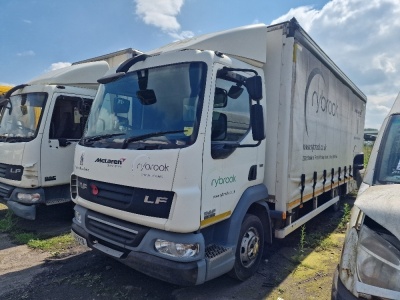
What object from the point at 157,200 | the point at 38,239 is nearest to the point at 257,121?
the point at 157,200

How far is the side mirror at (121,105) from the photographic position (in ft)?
11.2

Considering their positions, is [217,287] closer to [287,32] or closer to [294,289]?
[294,289]

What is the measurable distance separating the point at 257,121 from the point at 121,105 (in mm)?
1606

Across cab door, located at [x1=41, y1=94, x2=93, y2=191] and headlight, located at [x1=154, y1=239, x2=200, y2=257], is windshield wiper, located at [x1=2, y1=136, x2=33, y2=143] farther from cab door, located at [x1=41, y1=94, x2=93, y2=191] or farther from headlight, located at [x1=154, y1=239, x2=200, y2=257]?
headlight, located at [x1=154, y1=239, x2=200, y2=257]

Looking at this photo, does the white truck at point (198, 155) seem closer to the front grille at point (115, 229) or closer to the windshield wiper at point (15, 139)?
the front grille at point (115, 229)

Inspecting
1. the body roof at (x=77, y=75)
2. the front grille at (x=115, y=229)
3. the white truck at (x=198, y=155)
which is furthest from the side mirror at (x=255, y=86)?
the body roof at (x=77, y=75)

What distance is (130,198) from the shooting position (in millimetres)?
2982

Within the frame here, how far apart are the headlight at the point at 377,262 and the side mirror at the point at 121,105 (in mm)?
2655

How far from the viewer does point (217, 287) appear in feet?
11.5

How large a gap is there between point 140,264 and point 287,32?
131 inches

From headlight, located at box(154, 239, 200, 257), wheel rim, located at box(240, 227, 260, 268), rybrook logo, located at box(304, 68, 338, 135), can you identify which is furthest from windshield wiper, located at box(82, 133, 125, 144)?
rybrook logo, located at box(304, 68, 338, 135)

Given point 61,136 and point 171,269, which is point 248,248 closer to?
point 171,269

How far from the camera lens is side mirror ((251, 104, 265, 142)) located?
10.5 ft

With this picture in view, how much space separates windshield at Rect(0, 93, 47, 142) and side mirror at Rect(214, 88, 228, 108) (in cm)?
378
